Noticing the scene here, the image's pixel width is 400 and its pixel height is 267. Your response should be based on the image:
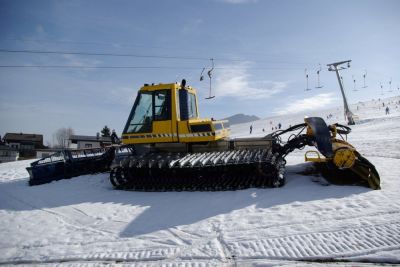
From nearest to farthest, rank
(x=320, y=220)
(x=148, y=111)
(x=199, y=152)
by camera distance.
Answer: (x=320, y=220) → (x=148, y=111) → (x=199, y=152)

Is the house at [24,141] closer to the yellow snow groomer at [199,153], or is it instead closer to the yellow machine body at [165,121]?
the yellow machine body at [165,121]

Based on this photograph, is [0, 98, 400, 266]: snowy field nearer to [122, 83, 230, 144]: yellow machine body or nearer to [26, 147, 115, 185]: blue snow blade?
[122, 83, 230, 144]: yellow machine body

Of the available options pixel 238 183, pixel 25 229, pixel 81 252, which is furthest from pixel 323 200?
pixel 25 229

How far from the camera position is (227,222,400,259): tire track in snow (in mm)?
3909

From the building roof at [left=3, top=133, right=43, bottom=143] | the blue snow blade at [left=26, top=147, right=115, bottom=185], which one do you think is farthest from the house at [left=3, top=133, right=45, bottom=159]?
the blue snow blade at [left=26, top=147, right=115, bottom=185]

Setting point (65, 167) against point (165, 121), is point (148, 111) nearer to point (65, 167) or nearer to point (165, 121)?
point (165, 121)

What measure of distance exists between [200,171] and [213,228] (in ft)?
10.1

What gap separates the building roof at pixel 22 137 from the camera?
251 ft

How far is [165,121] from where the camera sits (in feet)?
28.8

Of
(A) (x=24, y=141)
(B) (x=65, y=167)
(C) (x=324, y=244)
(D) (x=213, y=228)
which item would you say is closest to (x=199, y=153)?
(D) (x=213, y=228)

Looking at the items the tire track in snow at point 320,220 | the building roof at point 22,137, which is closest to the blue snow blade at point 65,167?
the tire track in snow at point 320,220

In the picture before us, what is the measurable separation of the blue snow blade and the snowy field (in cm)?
255

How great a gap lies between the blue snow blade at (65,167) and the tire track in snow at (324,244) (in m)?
8.51

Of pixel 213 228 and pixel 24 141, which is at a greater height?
pixel 24 141
